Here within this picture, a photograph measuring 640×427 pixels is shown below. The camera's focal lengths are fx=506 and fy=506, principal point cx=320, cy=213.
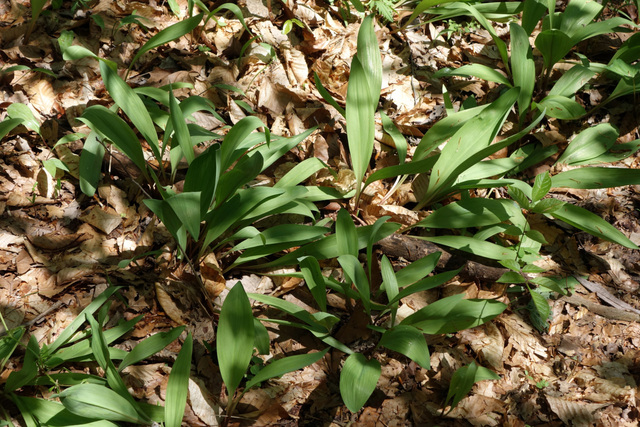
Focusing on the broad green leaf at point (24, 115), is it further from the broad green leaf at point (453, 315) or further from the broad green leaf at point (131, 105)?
the broad green leaf at point (453, 315)

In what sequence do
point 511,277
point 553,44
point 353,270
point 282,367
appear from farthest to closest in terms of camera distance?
point 553,44 < point 511,277 < point 353,270 < point 282,367

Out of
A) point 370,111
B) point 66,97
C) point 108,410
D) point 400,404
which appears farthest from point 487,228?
point 66,97

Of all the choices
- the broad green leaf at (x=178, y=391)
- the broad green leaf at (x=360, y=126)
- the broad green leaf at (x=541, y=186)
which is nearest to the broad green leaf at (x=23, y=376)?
the broad green leaf at (x=178, y=391)

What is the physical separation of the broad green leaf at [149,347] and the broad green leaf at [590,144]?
2.01 m

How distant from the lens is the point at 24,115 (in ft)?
6.96

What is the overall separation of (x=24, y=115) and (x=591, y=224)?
2.46m

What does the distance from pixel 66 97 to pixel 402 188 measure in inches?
64.5

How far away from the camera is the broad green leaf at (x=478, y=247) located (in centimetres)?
210

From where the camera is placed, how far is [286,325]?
195 cm

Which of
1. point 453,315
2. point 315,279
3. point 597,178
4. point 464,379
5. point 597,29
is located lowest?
point 464,379

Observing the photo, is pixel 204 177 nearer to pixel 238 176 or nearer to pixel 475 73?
pixel 238 176

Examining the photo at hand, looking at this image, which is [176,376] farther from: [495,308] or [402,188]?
[402,188]

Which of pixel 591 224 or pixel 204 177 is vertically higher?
pixel 204 177

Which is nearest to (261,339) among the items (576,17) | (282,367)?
(282,367)
